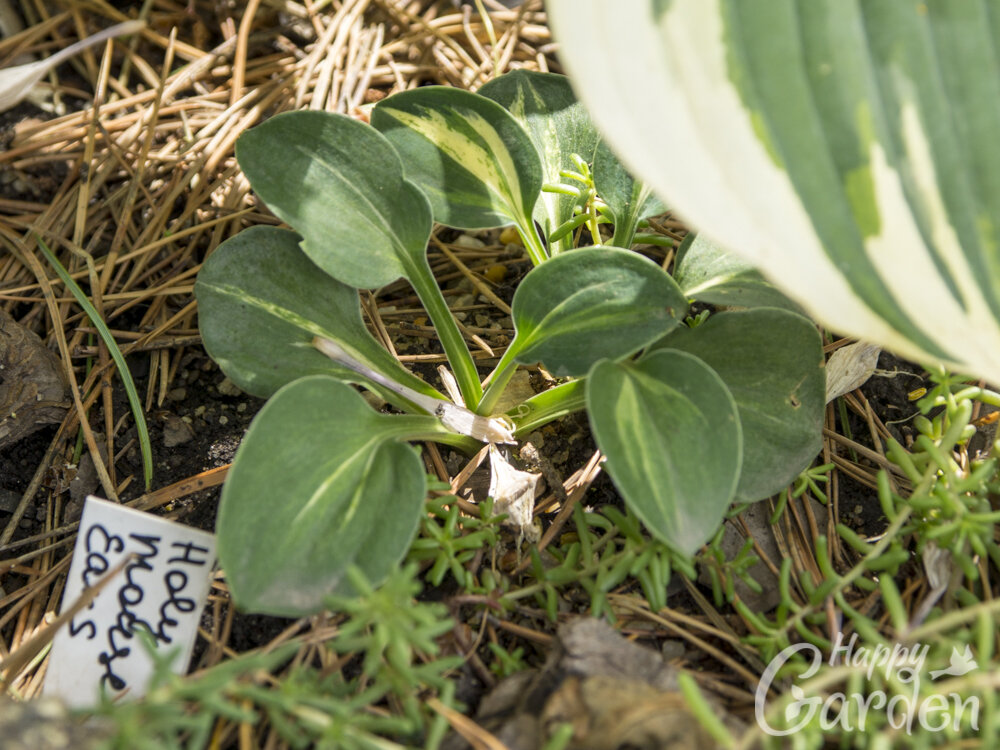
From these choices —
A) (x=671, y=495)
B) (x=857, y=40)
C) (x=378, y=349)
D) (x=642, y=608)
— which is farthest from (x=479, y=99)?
(x=642, y=608)

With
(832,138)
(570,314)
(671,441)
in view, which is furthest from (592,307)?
(832,138)

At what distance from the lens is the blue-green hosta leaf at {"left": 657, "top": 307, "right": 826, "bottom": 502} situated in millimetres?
1006

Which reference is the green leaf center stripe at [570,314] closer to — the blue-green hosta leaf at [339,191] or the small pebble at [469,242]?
the blue-green hosta leaf at [339,191]

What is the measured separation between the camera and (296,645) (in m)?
0.77

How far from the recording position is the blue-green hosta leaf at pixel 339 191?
1.05 m

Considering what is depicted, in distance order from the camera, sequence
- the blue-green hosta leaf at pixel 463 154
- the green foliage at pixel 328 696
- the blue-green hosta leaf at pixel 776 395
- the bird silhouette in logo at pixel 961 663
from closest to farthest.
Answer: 1. the green foliage at pixel 328 696
2. the bird silhouette in logo at pixel 961 663
3. the blue-green hosta leaf at pixel 776 395
4. the blue-green hosta leaf at pixel 463 154

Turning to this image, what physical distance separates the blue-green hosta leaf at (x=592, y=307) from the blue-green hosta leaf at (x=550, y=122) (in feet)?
0.88

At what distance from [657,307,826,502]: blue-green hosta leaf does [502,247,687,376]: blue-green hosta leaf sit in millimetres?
159

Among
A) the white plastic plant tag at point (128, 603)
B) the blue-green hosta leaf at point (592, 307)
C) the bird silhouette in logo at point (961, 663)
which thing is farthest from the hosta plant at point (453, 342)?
the bird silhouette in logo at point (961, 663)

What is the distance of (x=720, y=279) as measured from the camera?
109cm

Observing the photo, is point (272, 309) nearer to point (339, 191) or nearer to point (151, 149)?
point (339, 191)

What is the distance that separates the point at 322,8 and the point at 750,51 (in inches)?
47.5

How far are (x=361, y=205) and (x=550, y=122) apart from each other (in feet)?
1.16

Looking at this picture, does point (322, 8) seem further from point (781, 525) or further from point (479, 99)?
point (781, 525)
